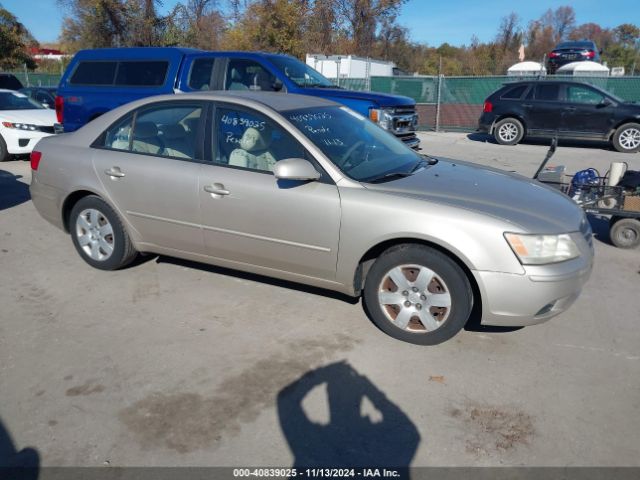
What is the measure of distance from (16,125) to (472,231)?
32.9ft

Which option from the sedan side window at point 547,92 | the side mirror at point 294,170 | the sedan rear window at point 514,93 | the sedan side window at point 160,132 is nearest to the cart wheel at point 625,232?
the side mirror at point 294,170

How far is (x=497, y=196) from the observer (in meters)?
3.78

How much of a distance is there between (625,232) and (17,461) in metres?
5.78

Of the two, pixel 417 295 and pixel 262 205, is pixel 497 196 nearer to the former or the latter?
pixel 417 295

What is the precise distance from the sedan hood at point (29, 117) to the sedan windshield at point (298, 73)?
16.5 feet

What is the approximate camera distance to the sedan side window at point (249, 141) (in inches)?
160

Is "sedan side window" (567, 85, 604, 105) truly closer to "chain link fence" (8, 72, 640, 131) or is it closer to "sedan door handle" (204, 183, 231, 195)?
"chain link fence" (8, 72, 640, 131)

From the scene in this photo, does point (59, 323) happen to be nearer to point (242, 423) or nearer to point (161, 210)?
point (161, 210)

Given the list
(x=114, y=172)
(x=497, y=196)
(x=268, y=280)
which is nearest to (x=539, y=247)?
(x=497, y=196)

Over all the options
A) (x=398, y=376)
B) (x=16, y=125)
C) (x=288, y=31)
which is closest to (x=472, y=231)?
(x=398, y=376)

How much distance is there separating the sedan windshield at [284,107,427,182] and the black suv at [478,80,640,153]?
992cm

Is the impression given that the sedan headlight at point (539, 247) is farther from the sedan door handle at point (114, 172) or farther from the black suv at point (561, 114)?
the black suv at point (561, 114)

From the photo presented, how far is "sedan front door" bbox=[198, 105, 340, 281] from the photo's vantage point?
3832 millimetres

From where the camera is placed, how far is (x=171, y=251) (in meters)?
4.61
